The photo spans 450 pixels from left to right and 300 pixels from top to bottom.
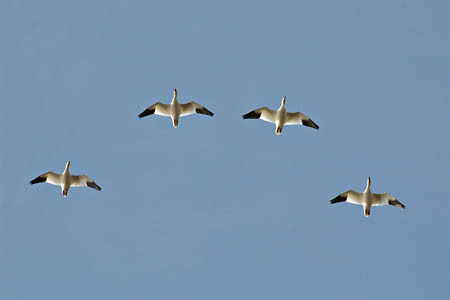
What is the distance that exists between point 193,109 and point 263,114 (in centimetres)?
346

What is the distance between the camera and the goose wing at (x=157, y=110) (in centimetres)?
3850

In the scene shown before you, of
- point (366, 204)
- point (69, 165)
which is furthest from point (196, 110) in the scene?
point (366, 204)

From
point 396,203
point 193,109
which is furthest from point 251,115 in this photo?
point 396,203

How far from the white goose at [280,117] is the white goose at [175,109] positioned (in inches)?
88.3

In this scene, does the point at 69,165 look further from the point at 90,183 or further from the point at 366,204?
the point at 366,204

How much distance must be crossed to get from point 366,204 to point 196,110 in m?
9.44

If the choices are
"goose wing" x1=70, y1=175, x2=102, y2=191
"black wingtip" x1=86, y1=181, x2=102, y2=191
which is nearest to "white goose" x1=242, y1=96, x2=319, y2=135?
"black wingtip" x1=86, y1=181, x2=102, y2=191

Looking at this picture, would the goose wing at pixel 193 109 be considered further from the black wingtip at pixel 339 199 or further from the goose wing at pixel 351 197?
the goose wing at pixel 351 197

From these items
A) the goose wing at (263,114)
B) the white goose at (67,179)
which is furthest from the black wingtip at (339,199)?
the white goose at (67,179)

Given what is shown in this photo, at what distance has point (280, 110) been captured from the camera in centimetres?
3800

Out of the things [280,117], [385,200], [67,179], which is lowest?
[67,179]

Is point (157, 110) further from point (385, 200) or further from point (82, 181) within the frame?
point (385, 200)

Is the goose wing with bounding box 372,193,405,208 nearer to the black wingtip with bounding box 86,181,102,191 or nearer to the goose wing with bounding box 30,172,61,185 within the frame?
the black wingtip with bounding box 86,181,102,191

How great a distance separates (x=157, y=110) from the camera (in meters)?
38.6
